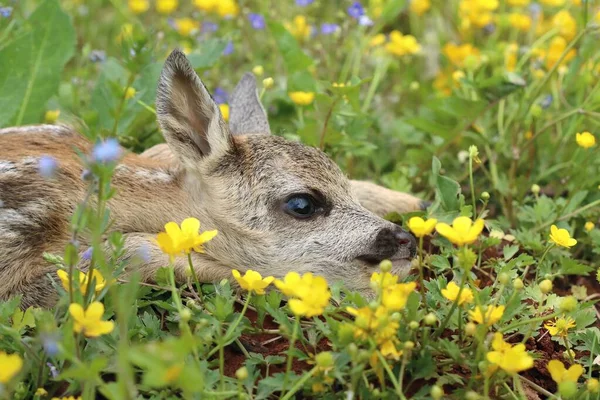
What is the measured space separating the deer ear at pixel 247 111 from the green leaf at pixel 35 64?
1.17 meters

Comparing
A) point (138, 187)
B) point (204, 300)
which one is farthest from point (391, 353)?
point (138, 187)

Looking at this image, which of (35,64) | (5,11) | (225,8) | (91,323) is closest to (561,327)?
(91,323)

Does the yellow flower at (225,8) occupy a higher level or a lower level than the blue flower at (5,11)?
higher

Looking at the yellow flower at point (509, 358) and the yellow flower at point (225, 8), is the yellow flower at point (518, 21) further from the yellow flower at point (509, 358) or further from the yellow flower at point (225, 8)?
the yellow flower at point (509, 358)

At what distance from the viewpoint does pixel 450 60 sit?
6.73m

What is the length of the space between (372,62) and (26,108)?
3195mm

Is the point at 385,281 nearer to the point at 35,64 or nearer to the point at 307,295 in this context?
the point at 307,295

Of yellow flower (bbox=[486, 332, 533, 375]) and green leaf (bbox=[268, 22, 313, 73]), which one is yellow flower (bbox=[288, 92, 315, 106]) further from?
yellow flower (bbox=[486, 332, 533, 375])

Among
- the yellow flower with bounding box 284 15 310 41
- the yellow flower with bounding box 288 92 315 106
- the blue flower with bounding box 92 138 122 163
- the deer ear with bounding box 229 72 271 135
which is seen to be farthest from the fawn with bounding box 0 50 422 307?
the yellow flower with bounding box 284 15 310 41

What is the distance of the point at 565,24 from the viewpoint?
6.55 metres

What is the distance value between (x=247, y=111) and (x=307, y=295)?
7.80ft

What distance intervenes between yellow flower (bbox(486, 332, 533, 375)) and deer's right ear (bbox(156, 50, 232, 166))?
6.08 feet

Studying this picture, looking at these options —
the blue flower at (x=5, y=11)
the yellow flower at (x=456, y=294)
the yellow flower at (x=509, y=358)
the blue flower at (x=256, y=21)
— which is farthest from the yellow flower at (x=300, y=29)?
the yellow flower at (x=509, y=358)

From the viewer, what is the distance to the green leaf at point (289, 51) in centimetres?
530
